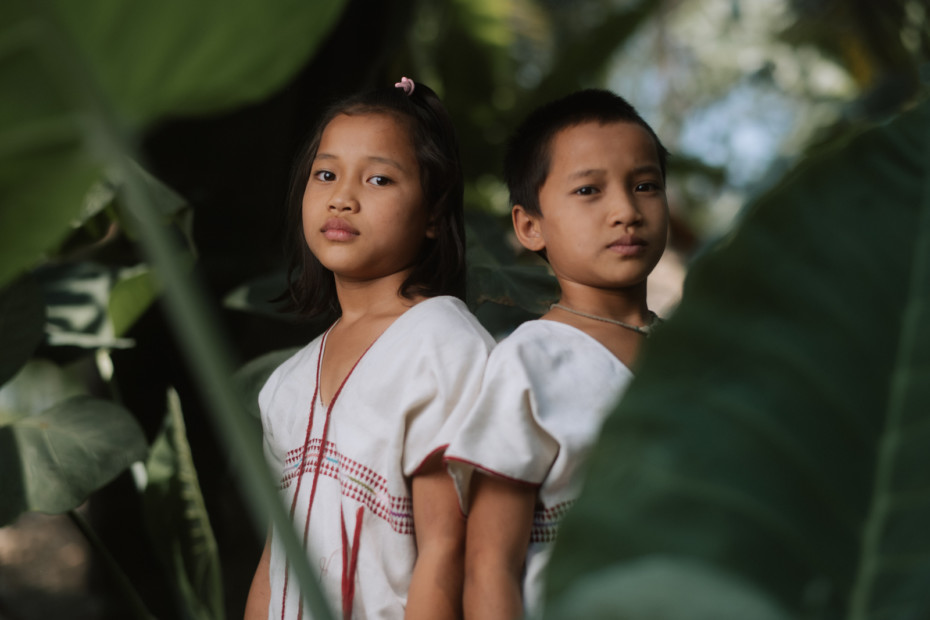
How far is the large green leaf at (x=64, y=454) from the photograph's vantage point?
1.80 feet

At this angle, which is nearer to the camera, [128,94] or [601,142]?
[128,94]

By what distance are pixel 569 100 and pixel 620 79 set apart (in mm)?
4242

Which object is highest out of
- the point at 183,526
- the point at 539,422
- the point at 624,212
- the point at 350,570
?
the point at 624,212

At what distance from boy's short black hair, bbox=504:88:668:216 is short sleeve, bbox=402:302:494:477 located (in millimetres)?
87

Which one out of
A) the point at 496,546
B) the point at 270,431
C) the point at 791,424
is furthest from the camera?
the point at 270,431

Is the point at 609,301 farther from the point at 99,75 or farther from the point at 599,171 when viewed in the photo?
the point at 99,75

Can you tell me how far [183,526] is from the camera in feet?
2.10

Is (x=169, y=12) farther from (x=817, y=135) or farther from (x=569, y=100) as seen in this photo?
(x=817, y=135)

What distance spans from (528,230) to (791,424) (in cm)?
30

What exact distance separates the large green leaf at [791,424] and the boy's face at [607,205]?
0.23 metres

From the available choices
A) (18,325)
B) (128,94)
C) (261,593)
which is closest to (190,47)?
(128,94)

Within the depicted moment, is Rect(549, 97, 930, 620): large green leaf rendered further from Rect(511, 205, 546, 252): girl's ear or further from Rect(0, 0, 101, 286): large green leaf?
Rect(511, 205, 546, 252): girl's ear

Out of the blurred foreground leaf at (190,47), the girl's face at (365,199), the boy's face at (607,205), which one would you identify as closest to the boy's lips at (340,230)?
the girl's face at (365,199)

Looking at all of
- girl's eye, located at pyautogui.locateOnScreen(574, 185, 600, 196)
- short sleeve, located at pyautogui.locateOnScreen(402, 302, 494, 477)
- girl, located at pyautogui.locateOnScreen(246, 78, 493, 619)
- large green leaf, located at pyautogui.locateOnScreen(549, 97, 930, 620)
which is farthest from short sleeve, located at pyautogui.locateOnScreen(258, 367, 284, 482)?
large green leaf, located at pyautogui.locateOnScreen(549, 97, 930, 620)
